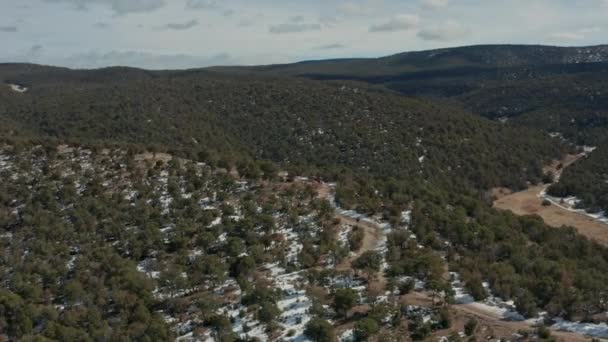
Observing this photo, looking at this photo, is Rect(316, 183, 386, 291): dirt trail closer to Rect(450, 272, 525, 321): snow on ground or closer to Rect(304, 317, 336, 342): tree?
Rect(450, 272, 525, 321): snow on ground

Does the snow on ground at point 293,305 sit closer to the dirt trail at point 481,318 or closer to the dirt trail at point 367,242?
the dirt trail at point 367,242

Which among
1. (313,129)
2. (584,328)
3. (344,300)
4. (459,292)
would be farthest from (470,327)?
(313,129)

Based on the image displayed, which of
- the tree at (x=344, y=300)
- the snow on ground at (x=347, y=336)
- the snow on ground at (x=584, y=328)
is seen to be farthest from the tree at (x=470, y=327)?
the tree at (x=344, y=300)

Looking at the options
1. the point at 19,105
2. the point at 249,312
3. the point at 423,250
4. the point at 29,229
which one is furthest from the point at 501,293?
the point at 19,105

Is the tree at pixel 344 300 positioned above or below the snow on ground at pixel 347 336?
A: above

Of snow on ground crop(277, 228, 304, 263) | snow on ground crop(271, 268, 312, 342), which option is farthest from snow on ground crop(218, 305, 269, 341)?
snow on ground crop(277, 228, 304, 263)

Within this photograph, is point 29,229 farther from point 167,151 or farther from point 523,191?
point 523,191
